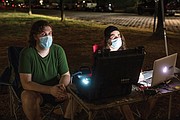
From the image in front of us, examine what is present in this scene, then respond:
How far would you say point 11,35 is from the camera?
11.8 m

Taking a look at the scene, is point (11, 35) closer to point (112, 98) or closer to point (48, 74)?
point (48, 74)

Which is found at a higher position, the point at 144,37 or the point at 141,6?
the point at 141,6

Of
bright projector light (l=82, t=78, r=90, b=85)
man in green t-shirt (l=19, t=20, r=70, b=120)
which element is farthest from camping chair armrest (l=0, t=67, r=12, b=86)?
bright projector light (l=82, t=78, r=90, b=85)

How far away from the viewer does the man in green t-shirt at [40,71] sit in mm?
3219

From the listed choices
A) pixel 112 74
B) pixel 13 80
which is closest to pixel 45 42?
pixel 13 80

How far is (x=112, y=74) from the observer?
2.45 meters

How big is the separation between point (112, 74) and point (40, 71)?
1195mm

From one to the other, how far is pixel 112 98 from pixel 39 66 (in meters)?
1.07

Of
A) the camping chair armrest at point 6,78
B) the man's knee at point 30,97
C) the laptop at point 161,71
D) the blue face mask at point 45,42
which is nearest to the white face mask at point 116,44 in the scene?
the laptop at point 161,71

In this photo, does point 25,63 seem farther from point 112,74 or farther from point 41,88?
point 112,74

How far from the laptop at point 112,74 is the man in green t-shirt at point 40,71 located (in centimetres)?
71

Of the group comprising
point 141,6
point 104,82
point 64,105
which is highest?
point 141,6

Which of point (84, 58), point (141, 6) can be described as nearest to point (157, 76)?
point (84, 58)

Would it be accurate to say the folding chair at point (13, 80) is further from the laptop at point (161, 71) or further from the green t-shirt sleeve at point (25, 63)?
the laptop at point (161, 71)
